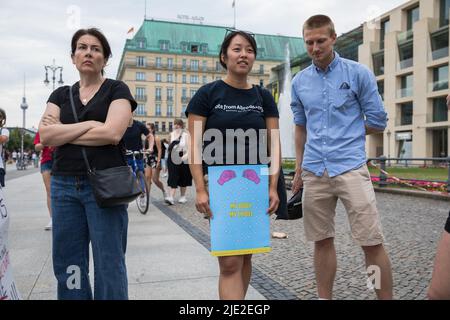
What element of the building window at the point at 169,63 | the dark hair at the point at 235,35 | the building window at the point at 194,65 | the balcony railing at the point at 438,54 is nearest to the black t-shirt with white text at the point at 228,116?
the dark hair at the point at 235,35

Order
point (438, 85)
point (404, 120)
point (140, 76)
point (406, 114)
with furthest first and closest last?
point (140, 76), point (404, 120), point (406, 114), point (438, 85)

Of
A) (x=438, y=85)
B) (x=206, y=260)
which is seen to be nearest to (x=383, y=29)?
(x=438, y=85)

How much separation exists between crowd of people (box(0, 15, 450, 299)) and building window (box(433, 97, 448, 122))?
121 feet

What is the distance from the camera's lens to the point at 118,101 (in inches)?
91.9

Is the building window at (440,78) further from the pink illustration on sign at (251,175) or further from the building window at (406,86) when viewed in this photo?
the pink illustration on sign at (251,175)

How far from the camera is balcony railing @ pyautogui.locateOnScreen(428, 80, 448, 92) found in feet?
115

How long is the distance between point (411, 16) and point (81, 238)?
43.7 m

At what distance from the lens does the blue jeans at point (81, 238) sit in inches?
90.0

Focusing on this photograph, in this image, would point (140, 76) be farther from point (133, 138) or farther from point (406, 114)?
point (133, 138)

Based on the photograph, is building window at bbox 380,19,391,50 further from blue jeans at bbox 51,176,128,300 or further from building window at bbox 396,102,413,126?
blue jeans at bbox 51,176,128,300

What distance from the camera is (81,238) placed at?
2350mm

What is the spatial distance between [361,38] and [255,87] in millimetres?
47004

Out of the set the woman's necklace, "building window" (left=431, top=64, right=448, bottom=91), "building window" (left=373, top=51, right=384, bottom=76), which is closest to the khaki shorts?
the woman's necklace

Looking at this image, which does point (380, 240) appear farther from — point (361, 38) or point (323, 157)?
point (361, 38)
